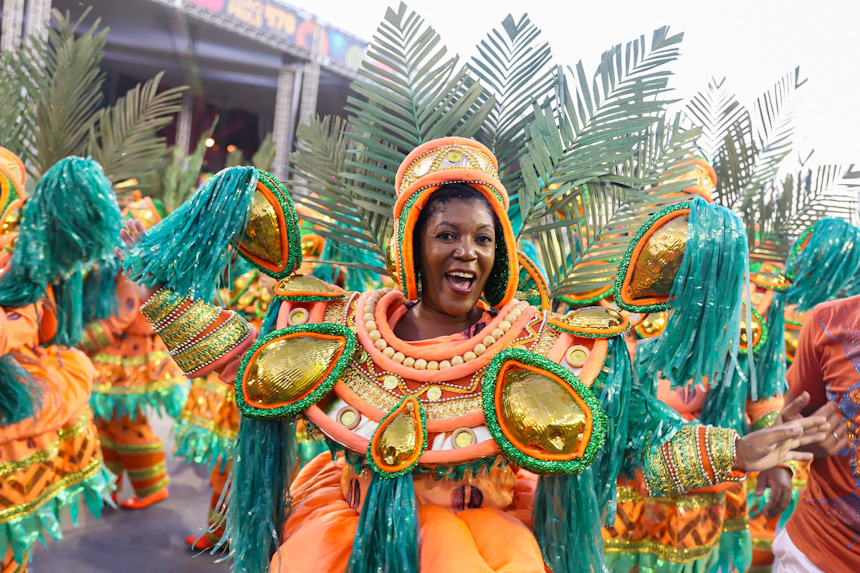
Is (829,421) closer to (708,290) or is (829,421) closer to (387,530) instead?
(708,290)

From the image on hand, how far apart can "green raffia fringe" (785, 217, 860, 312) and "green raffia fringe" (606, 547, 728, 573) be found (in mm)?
1129

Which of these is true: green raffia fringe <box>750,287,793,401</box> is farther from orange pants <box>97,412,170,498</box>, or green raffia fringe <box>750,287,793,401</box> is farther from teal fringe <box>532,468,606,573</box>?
orange pants <box>97,412,170,498</box>

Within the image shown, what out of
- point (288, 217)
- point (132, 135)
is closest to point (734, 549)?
point (288, 217)

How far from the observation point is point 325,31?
1030 centimetres

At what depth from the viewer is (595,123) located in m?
1.87

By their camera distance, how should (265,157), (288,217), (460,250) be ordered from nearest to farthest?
1. (460,250)
2. (288,217)
3. (265,157)

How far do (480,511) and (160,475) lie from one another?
11.8 feet

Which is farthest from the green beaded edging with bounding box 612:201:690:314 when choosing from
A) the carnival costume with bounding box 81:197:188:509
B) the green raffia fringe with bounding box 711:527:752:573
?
the carnival costume with bounding box 81:197:188:509

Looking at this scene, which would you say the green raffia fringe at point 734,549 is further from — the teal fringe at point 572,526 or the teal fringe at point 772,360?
the teal fringe at point 572,526

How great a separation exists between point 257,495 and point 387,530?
37cm

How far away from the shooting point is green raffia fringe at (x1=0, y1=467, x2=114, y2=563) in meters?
2.45

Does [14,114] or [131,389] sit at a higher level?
[14,114]

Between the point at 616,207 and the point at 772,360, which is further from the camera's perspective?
the point at 772,360

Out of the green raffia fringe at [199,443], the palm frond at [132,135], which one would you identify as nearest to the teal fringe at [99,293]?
the palm frond at [132,135]
